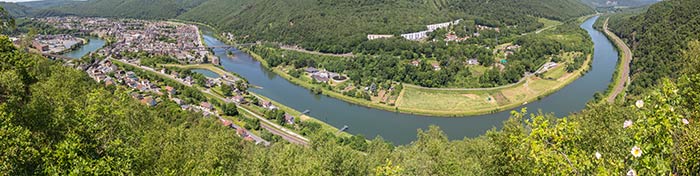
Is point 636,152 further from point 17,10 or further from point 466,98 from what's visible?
point 17,10

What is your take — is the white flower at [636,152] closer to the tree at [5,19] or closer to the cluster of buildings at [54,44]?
the tree at [5,19]

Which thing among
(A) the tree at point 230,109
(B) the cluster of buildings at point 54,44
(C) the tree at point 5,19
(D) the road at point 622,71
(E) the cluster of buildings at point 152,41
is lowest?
(D) the road at point 622,71

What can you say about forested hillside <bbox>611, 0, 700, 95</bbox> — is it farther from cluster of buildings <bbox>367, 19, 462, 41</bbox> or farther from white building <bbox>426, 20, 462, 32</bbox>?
cluster of buildings <bbox>367, 19, 462, 41</bbox>

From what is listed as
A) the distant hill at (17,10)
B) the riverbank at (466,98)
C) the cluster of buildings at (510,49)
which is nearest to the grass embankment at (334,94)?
the riverbank at (466,98)

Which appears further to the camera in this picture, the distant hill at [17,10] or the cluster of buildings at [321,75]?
the distant hill at [17,10]

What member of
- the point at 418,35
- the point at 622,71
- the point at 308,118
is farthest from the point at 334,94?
the point at 418,35

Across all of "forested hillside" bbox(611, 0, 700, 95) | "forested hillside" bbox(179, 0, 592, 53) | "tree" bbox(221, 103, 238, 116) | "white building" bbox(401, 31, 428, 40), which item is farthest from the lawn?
"tree" bbox(221, 103, 238, 116)
